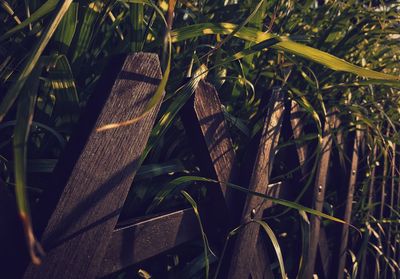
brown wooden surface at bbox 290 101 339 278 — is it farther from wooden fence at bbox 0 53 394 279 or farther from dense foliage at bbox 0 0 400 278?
wooden fence at bbox 0 53 394 279

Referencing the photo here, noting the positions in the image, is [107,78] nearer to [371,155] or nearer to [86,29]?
[86,29]

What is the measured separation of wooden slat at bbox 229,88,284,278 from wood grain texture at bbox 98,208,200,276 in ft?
0.35

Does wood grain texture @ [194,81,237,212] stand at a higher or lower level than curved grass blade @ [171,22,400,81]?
lower

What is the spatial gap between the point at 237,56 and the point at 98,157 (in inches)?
10.6

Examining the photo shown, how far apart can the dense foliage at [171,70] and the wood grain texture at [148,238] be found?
4cm

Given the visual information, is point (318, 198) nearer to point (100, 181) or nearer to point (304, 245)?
point (304, 245)

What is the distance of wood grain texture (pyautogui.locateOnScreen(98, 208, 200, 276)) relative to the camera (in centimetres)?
69

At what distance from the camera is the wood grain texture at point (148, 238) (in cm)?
69

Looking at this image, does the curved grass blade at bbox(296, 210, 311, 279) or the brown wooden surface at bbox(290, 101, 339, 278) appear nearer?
the curved grass blade at bbox(296, 210, 311, 279)

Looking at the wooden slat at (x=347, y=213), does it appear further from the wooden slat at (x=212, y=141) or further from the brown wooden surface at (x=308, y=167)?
the wooden slat at (x=212, y=141)

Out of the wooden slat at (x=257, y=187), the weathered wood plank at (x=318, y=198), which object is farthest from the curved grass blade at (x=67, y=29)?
the weathered wood plank at (x=318, y=198)

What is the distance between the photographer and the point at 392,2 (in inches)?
52.2

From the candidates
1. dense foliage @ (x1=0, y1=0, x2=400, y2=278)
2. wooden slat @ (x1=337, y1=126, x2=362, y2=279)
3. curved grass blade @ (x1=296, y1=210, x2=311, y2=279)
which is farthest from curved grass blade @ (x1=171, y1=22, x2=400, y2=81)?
wooden slat @ (x1=337, y1=126, x2=362, y2=279)

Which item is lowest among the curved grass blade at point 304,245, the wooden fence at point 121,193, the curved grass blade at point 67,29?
the curved grass blade at point 304,245
